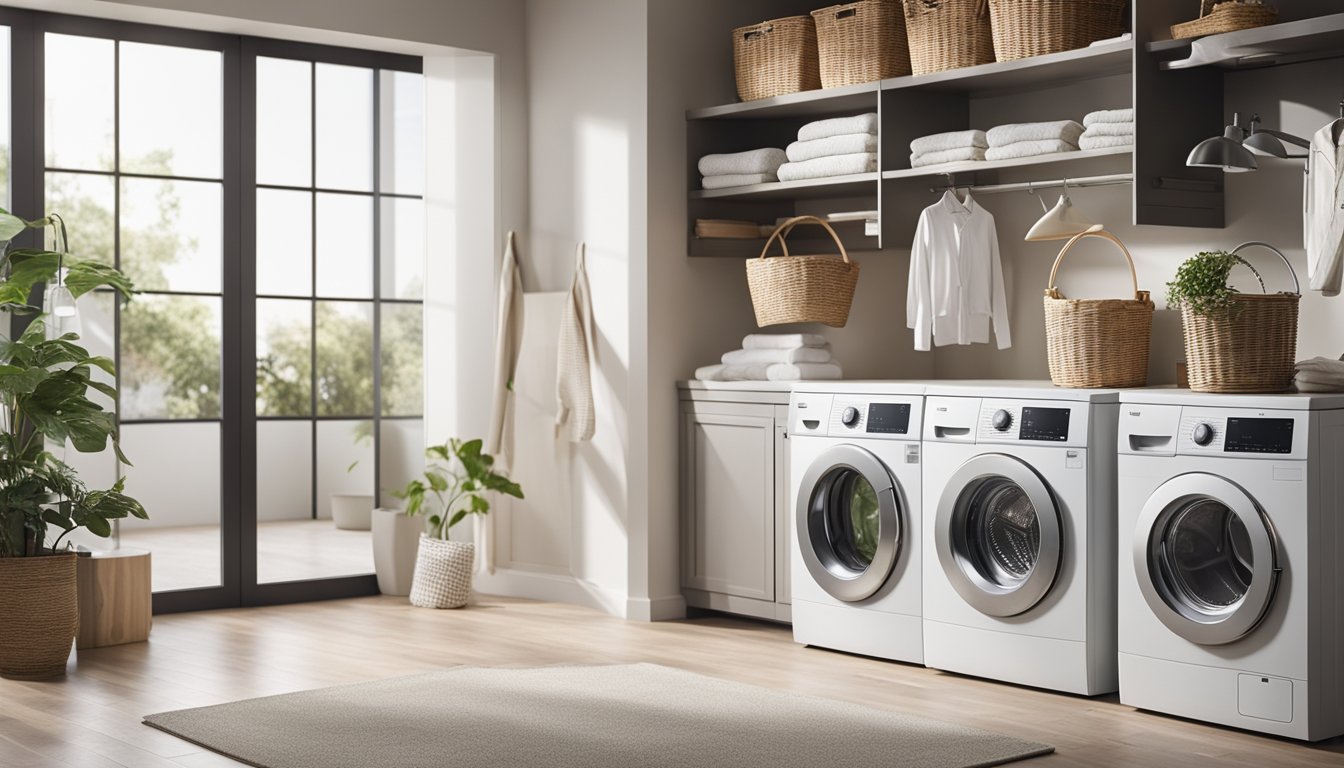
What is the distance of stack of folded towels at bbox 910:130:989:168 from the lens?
4.96m

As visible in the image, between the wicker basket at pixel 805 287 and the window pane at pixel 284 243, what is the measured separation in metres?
1.88

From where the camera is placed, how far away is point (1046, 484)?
Result: 4348 mm

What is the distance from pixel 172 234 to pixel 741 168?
2.20 metres

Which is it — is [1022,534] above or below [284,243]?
below

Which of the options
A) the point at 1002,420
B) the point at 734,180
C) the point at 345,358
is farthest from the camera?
the point at 345,358

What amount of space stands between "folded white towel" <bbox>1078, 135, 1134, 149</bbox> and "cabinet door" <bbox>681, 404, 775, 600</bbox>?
1478 millimetres

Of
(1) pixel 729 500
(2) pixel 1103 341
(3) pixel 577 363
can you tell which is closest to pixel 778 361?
(1) pixel 729 500

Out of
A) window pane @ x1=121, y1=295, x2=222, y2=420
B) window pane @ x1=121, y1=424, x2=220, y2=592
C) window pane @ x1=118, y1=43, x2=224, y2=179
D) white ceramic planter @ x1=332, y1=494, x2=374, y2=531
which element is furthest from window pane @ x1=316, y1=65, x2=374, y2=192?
white ceramic planter @ x1=332, y1=494, x2=374, y2=531

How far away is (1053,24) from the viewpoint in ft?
15.6

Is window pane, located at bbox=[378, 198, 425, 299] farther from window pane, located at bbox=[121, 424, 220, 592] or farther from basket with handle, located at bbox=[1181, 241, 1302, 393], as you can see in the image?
basket with handle, located at bbox=[1181, 241, 1302, 393]

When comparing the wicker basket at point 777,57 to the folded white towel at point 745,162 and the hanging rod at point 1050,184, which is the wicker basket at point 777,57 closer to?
the folded white towel at point 745,162

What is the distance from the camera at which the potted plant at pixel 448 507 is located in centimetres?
591

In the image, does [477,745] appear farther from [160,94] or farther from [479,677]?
[160,94]

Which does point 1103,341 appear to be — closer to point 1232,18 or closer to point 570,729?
point 1232,18
